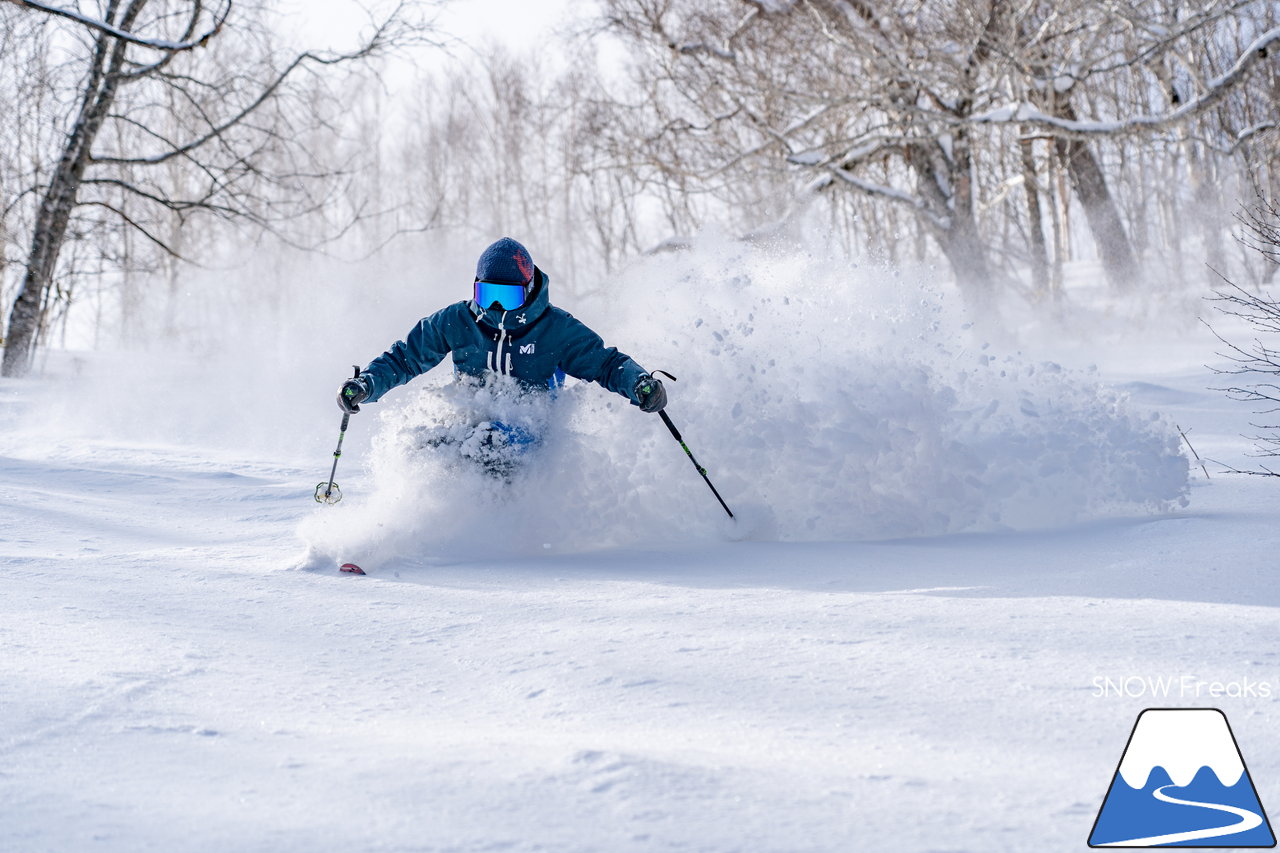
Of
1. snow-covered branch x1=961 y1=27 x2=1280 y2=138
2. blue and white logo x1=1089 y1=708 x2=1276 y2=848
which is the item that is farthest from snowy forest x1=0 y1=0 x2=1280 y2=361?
blue and white logo x1=1089 y1=708 x2=1276 y2=848

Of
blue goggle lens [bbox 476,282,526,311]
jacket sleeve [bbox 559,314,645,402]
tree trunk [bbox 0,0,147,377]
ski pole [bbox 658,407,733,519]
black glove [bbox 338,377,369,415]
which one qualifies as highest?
tree trunk [bbox 0,0,147,377]

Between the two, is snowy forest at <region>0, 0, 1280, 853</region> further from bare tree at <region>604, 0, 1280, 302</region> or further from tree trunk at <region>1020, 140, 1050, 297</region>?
tree trunk at <region>1020, 140, 1050, 297</region>

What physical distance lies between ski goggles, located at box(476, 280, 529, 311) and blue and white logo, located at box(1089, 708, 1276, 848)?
3.12 meters

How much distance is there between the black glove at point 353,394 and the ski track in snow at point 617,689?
0.70 meters

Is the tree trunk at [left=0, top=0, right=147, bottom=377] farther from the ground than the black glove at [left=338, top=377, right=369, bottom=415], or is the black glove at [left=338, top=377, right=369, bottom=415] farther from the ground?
the tree trunk at [left=0, top=0, right=147, bottom=377]

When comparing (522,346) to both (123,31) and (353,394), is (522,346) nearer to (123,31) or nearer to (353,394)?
(353,394)

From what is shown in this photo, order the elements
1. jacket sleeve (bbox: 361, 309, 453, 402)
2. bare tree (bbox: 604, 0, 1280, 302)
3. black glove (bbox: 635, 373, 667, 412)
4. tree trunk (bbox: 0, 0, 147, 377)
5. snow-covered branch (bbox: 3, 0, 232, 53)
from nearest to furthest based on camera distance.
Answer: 1. black glove (bbox: 635, 373, 667, 412)
2. jacket sleeve (bbox: 361, 309, 453, 402)
3. snow-covered branch (bbox: 3, 0, 232, 53)
4. tree trunk (bbox: 0, 0, 147, 377)
5. bare tree (bbox: 604, 0, 1280, 302)

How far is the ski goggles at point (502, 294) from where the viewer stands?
462 centimetres

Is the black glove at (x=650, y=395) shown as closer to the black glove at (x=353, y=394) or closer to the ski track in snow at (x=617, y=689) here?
the ski track in snow at (x=617, y=689)

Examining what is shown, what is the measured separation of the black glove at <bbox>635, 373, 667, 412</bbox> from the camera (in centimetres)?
454

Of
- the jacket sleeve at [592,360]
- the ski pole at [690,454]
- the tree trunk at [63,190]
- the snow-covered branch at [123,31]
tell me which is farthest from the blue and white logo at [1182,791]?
the tree trunk at [63,190]

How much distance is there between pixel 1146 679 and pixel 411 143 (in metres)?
37.1

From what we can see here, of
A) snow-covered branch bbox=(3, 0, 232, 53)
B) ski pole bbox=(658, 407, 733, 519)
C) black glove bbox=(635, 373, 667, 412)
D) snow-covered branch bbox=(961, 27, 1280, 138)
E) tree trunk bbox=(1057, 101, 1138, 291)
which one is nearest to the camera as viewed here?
black glove bbox=(635, 373, 667, 412)

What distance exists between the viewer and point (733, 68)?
1584cm
